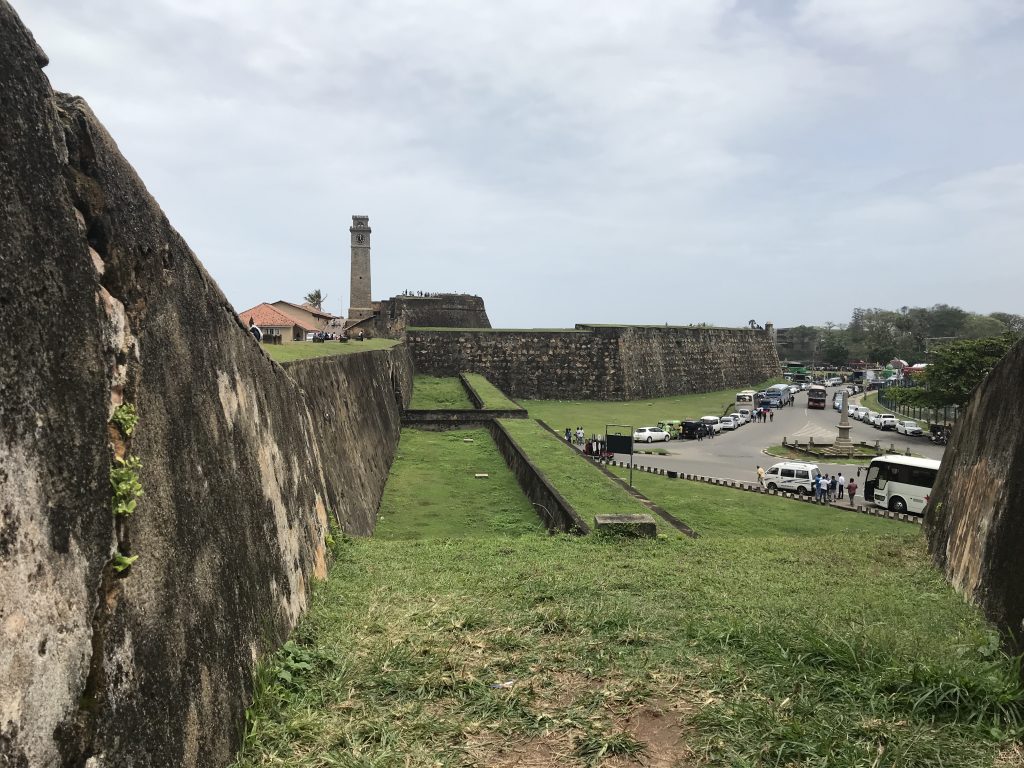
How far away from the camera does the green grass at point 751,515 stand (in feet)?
36.1

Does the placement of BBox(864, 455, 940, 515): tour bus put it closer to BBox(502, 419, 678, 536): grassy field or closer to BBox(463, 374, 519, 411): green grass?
BBox(502, 419, 678, 536): grassy field

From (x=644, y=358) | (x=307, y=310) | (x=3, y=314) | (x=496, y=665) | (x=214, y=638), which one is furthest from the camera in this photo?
(x=307, y=310)

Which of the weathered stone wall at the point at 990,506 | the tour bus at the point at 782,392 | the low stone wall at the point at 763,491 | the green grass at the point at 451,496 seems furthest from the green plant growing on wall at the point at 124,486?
the tour bus at the point at 782,392

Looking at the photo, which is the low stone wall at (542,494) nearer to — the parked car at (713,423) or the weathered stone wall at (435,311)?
the parked car at (713,423)

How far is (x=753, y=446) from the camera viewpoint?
76.9ft

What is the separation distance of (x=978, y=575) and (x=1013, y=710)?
5.14ft

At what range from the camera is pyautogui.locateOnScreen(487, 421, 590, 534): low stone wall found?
7891 millimetres

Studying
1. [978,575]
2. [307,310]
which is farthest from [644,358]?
[978,575]

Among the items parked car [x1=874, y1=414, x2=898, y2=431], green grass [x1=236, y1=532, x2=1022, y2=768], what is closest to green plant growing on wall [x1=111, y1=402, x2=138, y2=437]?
green grass [x1=236, y1=532, x2=1022, y2=768]

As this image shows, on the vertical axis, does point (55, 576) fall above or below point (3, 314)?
below

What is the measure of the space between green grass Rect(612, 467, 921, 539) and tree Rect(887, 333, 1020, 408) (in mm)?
15939

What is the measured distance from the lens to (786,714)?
300cm

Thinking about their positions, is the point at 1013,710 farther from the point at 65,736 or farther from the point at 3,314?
the point at 3,314

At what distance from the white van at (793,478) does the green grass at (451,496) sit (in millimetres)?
6721
